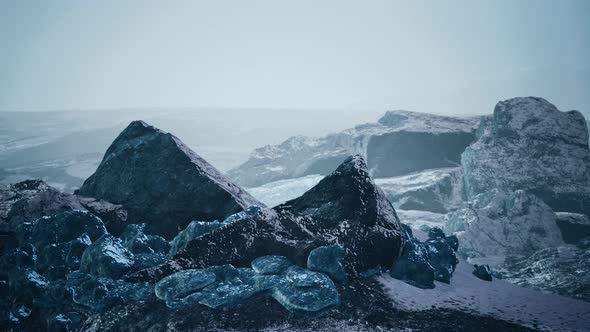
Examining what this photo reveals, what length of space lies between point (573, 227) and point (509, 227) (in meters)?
2.27

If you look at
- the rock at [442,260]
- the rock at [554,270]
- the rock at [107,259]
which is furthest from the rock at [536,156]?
the rock at [107,259]

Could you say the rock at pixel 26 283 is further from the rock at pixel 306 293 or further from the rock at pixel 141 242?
the rock at pixel 306 293

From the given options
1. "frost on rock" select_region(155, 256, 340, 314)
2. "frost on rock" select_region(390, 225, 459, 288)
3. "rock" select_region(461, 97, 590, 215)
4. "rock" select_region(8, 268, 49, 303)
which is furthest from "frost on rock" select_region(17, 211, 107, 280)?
"rock" select_region(461, 97, 590, 215)

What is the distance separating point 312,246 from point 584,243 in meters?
12.2

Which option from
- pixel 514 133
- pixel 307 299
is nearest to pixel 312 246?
pixel 307 299

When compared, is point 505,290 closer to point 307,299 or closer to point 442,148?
point 307,299

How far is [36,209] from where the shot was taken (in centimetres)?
471

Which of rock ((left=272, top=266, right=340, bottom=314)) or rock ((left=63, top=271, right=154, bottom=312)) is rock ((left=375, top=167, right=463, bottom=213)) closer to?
rock ((left=272, top=266, right=340, bottom=314))

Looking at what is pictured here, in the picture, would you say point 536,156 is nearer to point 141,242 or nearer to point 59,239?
point 141,242

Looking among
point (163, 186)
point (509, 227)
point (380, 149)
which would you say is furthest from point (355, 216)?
point (380, 149)

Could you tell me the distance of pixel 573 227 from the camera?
38.5ft

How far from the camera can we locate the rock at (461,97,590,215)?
44.2ft

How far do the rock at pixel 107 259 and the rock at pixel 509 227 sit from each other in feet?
35.5

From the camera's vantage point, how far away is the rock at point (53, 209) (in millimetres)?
4625
